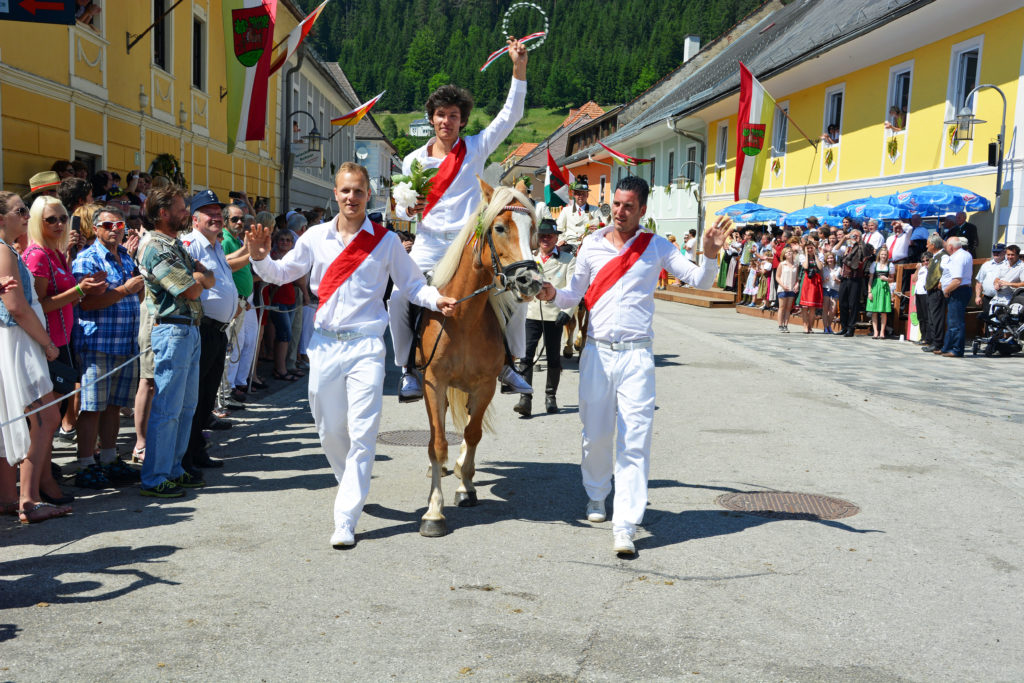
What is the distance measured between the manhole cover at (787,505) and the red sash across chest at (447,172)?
9.96 feet

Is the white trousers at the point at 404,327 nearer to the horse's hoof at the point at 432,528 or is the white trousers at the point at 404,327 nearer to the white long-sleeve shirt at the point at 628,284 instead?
the white long-sleeve shirt at the point at 628,284

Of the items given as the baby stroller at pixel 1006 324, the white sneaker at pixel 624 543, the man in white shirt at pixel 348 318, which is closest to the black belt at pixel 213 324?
the man in white shirt at pixel 348 318

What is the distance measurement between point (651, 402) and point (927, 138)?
18.4m

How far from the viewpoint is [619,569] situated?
16.8ft

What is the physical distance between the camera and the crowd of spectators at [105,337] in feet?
18.4

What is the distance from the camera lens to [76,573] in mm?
4836

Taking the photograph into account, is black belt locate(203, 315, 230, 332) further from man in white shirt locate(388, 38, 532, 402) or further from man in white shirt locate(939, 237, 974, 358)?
man in white shirt locate(939, 237, 974, 358)

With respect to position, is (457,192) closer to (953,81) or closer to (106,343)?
(106,343)

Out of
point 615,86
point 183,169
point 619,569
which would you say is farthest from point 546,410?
point 615,86

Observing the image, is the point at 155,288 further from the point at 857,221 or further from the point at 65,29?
the point at 857,221

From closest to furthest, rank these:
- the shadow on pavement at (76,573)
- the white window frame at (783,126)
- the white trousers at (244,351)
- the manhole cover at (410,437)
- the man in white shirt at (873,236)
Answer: the shadow on pavement at (76,573)
the manhole cover at (410,437)
the white trousers at (244,351)
the man in white shirt at (873,236)
the white window frame at (783,126)

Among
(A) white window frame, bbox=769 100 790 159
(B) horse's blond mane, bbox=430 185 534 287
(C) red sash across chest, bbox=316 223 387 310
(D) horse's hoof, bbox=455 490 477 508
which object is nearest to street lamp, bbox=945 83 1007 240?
(A) white window frame, bbox=769 100 790 159

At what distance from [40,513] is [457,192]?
3526 millimetres

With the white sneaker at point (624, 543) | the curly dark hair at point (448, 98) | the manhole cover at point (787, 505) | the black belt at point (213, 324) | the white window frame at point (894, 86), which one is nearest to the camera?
the white sneaker at point (624, 543)
